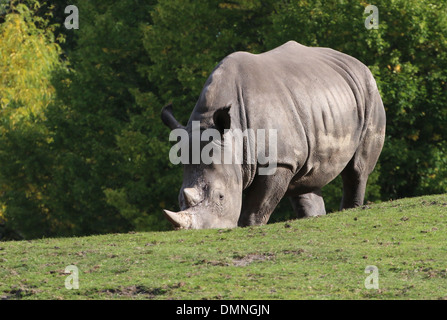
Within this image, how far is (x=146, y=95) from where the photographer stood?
2664 cm

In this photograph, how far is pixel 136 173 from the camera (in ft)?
88.7

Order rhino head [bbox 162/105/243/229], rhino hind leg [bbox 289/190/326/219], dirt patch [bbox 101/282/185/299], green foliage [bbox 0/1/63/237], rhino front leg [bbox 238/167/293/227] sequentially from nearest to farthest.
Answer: dirt patch [bbox 101/282/185/299] < rhino head [bbox 162/105/243/229] < rhino front leg [bbox 238/167/293/227] < rhino hind leg [bbox 289/190/326/219] < green foliage [bbox 0/1/63/237]

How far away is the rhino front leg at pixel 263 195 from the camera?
11.7 metres

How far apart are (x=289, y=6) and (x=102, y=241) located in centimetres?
1521

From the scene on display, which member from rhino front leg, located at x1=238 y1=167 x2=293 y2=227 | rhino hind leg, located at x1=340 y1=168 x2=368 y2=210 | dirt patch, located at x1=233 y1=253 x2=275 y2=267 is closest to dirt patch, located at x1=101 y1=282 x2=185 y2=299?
dirt patch, located at x1=233 y1=253 x2=275 y2=267

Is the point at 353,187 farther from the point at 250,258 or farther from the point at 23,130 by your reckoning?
the point at 23,130

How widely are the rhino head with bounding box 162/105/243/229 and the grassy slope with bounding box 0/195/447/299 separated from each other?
513mm

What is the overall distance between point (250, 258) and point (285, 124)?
3.18 metres

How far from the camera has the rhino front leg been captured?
1170cm

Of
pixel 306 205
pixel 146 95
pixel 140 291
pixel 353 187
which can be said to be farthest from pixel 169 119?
pixel 146 95

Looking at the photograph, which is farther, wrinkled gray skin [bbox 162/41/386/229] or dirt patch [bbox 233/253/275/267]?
wrinkled gray skin [bbox 162/41/386/229]

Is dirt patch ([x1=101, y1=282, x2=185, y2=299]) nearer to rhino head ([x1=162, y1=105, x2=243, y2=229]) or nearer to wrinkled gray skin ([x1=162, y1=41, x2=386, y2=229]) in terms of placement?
wrinkled gray skin ([x1=162, y1=41, x2=386, y2=229])

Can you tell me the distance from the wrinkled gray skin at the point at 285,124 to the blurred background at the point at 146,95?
8.69 metres
